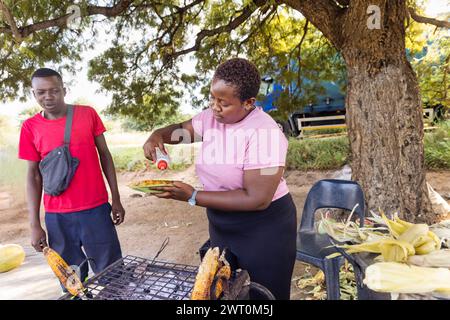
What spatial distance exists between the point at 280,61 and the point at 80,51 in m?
2.46

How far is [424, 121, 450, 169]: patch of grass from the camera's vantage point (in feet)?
22.9

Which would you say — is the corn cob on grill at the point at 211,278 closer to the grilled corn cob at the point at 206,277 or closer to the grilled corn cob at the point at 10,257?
the grilled corn cob at the point at 206,277

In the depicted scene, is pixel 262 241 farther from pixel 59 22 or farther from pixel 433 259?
pixel 59 22

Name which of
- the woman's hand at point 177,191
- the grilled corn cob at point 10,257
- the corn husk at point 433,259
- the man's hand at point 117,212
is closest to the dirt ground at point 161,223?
the grilled corn cob at point 10,257

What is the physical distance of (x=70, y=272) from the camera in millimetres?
1440

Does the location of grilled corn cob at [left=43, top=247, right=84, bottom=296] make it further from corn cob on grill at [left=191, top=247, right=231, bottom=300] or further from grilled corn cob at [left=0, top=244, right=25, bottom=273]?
grilled corn cob at [left=0, top=244, right=25, bottom=273]

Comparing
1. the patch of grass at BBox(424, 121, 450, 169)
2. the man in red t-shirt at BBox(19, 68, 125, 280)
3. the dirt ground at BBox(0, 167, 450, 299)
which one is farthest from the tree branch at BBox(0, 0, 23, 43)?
the patch of grass at BBox(424, 121, 450, 169)

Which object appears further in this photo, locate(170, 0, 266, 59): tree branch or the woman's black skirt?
locate(170, 0, 266, 59): tree branch

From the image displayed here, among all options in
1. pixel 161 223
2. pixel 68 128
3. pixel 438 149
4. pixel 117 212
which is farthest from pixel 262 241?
pixel 438 149

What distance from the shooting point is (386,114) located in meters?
3.40

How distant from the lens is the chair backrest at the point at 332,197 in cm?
280

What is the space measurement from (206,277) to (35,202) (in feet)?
5.36

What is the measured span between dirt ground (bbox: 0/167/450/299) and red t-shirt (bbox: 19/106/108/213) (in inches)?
73.6

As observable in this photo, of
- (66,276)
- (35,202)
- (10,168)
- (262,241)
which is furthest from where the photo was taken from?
(10,168)
